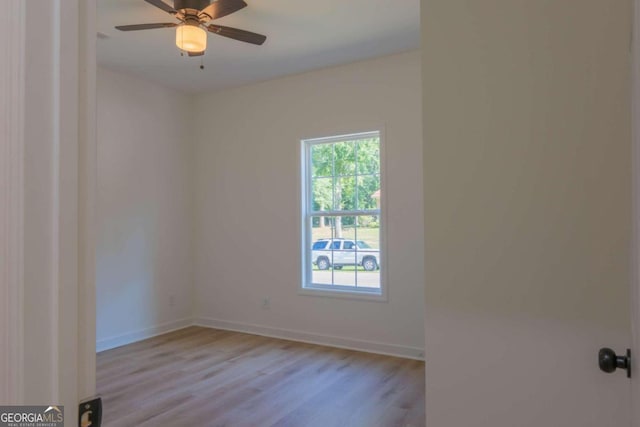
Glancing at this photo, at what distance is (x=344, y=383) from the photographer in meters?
3.40

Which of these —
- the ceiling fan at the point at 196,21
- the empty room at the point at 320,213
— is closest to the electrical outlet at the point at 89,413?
the empty room at the point at 320,213

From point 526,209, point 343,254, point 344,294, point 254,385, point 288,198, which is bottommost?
point 254,385

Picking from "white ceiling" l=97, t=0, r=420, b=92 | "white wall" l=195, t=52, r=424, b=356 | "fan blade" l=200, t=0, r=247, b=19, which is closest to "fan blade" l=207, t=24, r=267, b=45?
"fan blade" l=200, t=0, r=247, b=19

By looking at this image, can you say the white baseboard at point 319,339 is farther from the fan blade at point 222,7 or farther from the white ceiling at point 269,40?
the fan blade at point 222,7

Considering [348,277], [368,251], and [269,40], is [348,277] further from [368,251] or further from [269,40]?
[269,40]

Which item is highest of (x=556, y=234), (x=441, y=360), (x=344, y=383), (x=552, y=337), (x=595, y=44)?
(x=595, y=44)

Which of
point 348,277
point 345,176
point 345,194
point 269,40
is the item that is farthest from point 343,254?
point 269,40

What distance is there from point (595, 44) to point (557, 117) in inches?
9.6

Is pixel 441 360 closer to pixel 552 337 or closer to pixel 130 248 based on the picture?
pixel 552 337

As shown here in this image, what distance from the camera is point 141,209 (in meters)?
4.82

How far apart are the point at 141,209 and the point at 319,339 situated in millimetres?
2523

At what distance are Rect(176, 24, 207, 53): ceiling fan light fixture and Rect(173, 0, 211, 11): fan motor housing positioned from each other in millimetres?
138

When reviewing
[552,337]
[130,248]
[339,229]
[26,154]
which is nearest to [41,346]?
[26,154]

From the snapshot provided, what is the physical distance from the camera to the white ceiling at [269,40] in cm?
317
